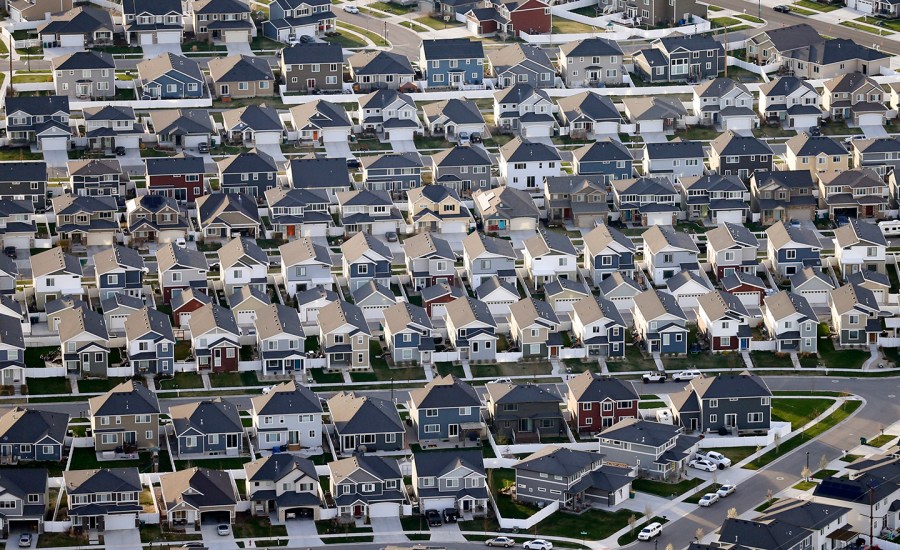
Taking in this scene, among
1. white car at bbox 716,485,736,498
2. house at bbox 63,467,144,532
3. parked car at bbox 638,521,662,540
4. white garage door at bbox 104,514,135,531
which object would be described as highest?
house at bbox 63,467,144,532

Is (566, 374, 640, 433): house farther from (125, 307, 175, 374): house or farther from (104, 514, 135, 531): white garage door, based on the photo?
(104, 514, 135, 531): white garage door

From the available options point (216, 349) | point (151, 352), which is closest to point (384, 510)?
point (216, 349)

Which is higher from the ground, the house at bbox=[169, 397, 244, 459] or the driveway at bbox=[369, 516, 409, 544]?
the house at bbox=[169, 397, 244, 459]

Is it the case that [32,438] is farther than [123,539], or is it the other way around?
[32,438]

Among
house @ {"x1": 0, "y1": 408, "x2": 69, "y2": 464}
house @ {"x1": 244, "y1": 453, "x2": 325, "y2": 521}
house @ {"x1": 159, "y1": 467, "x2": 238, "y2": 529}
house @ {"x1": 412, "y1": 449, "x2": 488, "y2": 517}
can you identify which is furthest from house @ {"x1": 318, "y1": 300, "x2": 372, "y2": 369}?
house @ {"x1": 159, "y1": 467, "x2": 238, "y2": 529}

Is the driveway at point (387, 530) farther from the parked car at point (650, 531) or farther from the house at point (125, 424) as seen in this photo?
the house at point (125, 424)

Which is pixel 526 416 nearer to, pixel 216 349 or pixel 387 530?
pixel 387 530

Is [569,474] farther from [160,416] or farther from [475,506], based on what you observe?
[160,416]
